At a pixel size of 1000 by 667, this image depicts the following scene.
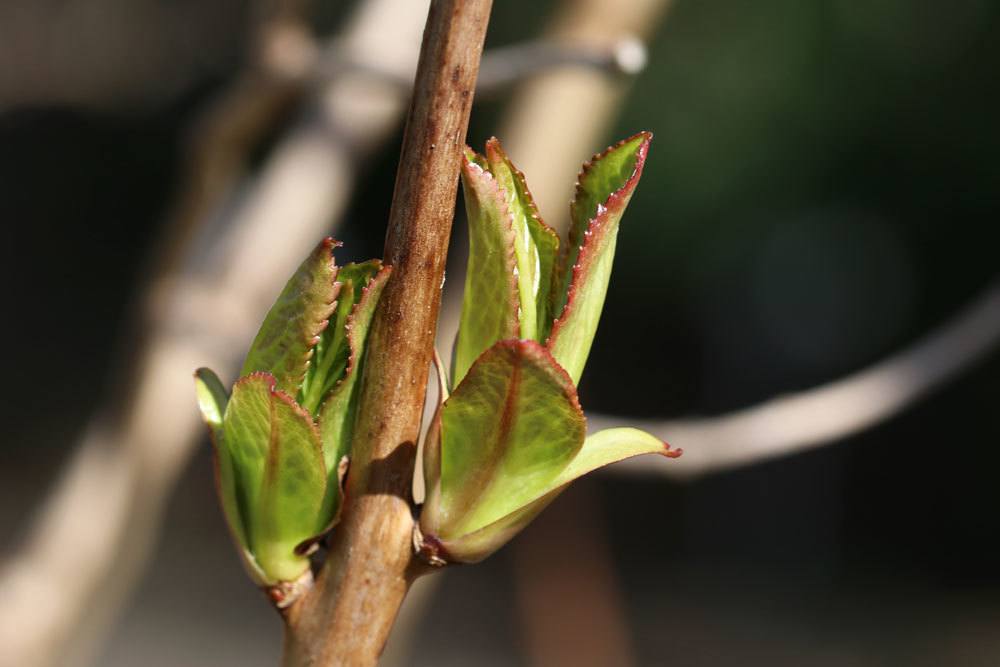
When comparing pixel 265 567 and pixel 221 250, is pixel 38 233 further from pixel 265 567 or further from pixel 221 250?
pixel 265 567

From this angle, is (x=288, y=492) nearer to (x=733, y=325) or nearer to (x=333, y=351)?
(x=333, y=351)

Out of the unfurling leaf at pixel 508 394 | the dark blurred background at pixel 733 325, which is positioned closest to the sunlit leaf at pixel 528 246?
the unfurling leaf at pixel 508 394

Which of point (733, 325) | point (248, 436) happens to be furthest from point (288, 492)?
point (733, 325)

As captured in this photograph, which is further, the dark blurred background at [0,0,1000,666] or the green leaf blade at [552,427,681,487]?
the dark blurred background at [0,0,1000,666]

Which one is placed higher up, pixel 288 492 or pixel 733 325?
pixel 733 325

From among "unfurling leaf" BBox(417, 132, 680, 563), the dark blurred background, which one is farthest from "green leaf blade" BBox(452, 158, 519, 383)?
the dark blurred background

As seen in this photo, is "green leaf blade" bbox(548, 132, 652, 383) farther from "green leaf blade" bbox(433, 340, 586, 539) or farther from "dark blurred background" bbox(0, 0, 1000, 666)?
"dark blurred background" bbox(0, 0, 1000, 666)

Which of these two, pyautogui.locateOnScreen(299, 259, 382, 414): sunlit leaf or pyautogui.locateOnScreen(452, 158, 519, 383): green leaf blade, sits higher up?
pyautogui.locateOnScreen(452, 158, 519, 383): green leaf blade
